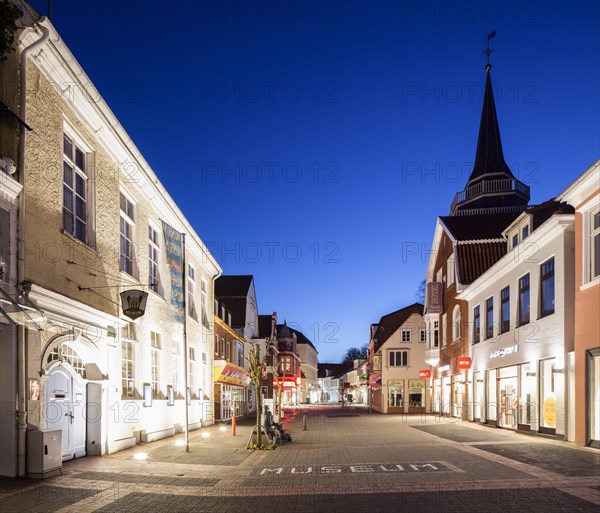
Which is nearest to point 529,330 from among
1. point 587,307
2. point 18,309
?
point 587,307

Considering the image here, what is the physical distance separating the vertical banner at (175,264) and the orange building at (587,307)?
41.7ft

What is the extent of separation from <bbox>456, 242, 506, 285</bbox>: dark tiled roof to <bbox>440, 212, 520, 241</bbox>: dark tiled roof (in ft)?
1.73

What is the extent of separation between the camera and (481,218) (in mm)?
36156

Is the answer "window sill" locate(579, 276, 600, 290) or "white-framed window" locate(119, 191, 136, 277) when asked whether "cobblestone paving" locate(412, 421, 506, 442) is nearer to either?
"window sill" locate(579, 276, 600, 290)

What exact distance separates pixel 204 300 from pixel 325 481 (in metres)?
20.3

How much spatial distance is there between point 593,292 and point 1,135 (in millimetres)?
15052

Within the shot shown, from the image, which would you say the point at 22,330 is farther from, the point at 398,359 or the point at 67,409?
the point at 398,359

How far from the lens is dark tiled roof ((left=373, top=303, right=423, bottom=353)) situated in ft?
171

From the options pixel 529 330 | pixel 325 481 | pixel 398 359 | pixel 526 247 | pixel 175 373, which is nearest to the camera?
pixel 325 481

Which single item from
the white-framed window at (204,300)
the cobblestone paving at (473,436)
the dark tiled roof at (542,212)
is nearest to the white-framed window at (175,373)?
the white-framed window at (204,300)

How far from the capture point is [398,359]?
49531mm

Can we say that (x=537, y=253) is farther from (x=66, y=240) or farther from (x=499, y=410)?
(x=66, y=240)

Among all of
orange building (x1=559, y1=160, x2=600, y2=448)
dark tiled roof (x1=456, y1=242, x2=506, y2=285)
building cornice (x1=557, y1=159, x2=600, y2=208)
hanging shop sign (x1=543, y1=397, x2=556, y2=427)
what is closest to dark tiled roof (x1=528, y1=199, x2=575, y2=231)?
building cornice (x1=557, y1=159, x2=600, y2=208)

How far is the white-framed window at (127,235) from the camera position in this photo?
1762cm
